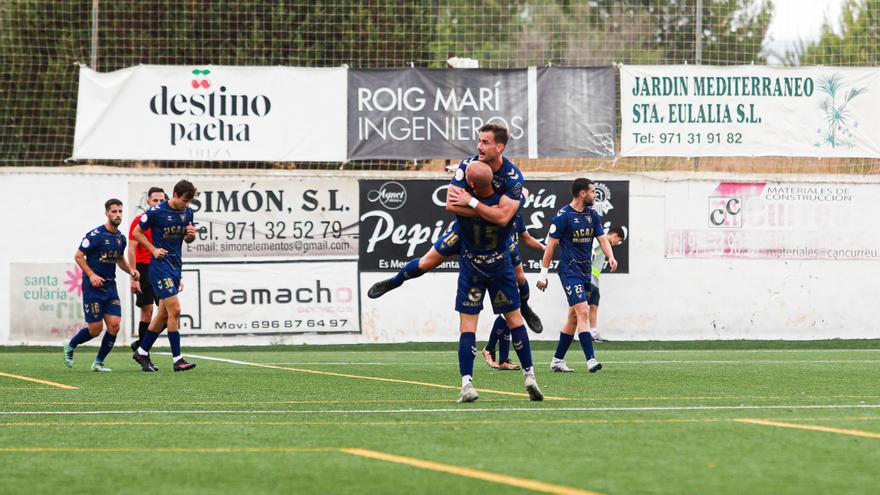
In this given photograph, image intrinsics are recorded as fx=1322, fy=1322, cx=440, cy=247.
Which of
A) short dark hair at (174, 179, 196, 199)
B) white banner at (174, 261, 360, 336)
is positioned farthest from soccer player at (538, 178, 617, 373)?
white banner at (174, 261, 360, 336)

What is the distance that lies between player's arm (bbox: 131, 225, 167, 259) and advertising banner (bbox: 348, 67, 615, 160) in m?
8.82

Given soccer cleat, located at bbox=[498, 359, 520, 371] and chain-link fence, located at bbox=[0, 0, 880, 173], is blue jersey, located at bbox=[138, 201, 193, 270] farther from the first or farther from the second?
chain-link fence, located at bbox=[0, 0, 880, 173]

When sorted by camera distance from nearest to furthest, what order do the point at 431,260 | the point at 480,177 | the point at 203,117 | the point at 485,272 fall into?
the point at 480,177 < the point at 485,272 < the point at 431,260 < the point at 203,117

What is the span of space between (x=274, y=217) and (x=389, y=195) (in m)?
2.09

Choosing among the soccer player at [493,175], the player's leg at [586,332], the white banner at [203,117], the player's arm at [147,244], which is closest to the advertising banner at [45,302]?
the white banner at [203,117]

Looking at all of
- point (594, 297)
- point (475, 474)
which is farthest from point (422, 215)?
point (475, 474)

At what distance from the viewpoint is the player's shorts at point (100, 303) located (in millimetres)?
16375

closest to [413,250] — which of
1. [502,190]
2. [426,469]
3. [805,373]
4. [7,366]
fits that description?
[7,366]

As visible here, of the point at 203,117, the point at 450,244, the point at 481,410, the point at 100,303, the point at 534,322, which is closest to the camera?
the point at 481,410

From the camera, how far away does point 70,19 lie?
33.0 meters

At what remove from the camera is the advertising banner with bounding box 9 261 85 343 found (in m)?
23.2

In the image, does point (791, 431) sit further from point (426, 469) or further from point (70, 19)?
point (70, 19)

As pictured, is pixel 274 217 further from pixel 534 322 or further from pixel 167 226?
pixel 534 322

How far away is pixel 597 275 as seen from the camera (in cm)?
2312
